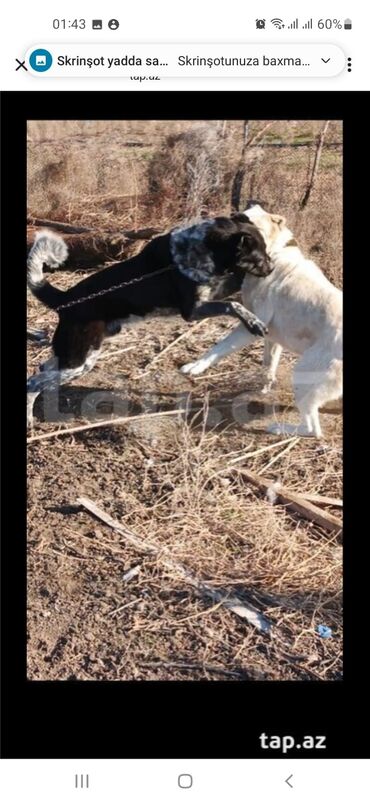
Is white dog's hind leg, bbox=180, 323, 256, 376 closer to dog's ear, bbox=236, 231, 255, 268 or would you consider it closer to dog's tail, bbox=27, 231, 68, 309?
dog's ear, bbox=236, 231, 255, 268

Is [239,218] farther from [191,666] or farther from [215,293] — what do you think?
[191,666]

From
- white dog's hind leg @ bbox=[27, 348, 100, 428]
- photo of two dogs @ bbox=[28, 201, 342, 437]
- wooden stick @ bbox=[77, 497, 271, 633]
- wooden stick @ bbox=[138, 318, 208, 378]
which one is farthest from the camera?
wooden stick @ bbox=[138, 318, 208, 378]

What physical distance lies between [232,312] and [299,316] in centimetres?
43

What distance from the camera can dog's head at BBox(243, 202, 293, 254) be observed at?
4.67m

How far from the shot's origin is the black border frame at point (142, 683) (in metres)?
3.09

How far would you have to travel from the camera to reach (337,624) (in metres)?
3.62

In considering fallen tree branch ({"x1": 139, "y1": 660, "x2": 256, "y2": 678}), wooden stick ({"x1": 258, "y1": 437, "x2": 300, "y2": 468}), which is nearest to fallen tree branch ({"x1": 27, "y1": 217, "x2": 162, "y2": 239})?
wooden stick ({"x1": 258, "y1": 437, "x2": 300, "y2": 468})

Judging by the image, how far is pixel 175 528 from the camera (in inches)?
164

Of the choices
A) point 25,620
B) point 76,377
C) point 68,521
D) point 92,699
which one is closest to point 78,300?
point 76,377
